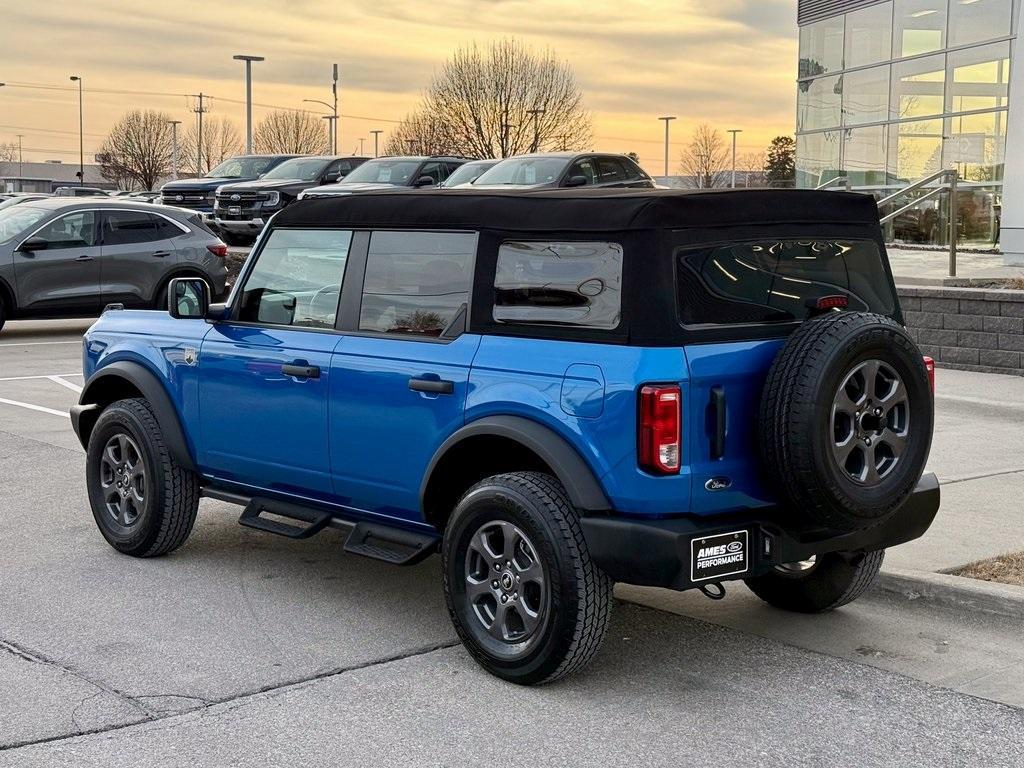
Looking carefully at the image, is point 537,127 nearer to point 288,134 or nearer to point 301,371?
point 288,134

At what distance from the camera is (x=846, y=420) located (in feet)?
15.8

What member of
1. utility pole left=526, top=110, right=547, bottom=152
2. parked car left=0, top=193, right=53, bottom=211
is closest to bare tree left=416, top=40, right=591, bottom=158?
utility pole left=526, top=110, right=547, bottom=152

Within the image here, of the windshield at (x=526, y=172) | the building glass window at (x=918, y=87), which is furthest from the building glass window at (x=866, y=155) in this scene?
the windshield at (x=526, y=172)

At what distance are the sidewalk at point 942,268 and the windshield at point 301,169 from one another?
13.0 meters

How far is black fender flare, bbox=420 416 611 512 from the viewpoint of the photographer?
15.6ft

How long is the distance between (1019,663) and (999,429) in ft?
17.6

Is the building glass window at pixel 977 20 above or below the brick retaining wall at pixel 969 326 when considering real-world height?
above

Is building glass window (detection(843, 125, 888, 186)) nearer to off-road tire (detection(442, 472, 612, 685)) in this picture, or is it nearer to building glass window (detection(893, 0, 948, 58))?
building glass window (detection(893, 0, 948, 58))

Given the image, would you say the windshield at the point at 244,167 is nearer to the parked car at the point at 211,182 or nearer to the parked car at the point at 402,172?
the parked car at the point at 211,182

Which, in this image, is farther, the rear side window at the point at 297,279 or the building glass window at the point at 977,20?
the building glass window at the point at 977,20

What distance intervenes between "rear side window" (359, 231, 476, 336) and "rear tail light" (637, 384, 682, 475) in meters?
1.09

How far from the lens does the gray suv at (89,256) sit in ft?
58.1

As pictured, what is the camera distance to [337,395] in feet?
18.8

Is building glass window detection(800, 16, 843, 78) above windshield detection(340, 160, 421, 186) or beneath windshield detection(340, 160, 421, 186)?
above
